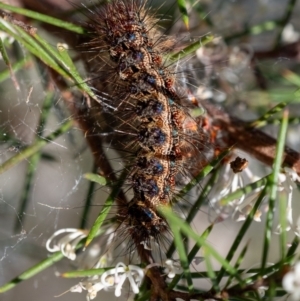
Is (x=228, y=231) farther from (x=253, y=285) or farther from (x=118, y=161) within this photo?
(x=253, y=285)

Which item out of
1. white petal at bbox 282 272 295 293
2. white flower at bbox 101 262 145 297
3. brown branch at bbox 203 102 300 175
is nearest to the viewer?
white petal at bbox 282 272 295 293

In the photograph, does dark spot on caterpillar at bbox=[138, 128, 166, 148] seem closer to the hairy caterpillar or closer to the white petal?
the hairy caterpillar

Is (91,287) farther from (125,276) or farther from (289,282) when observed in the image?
(289,282)

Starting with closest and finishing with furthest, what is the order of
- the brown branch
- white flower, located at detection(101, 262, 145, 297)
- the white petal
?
the white petal
white flower, located at detection(101, 262, 145, 297)
the brown branch

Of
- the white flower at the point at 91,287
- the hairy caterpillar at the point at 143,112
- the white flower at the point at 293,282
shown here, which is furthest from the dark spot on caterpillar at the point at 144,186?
the white flower at the point at 293,282

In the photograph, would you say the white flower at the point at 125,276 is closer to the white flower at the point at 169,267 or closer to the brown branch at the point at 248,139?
the white flower at the point at 169,267

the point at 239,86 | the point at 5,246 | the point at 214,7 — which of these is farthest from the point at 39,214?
the point at 214,7

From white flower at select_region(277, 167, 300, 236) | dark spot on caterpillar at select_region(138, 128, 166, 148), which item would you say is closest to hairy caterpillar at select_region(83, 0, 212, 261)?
dark spot on caterpillar at select_region(138, 128, 166, 148)

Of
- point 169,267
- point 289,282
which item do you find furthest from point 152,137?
point 289,282

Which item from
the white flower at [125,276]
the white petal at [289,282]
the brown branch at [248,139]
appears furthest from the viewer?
the brown branch at [248,139]
